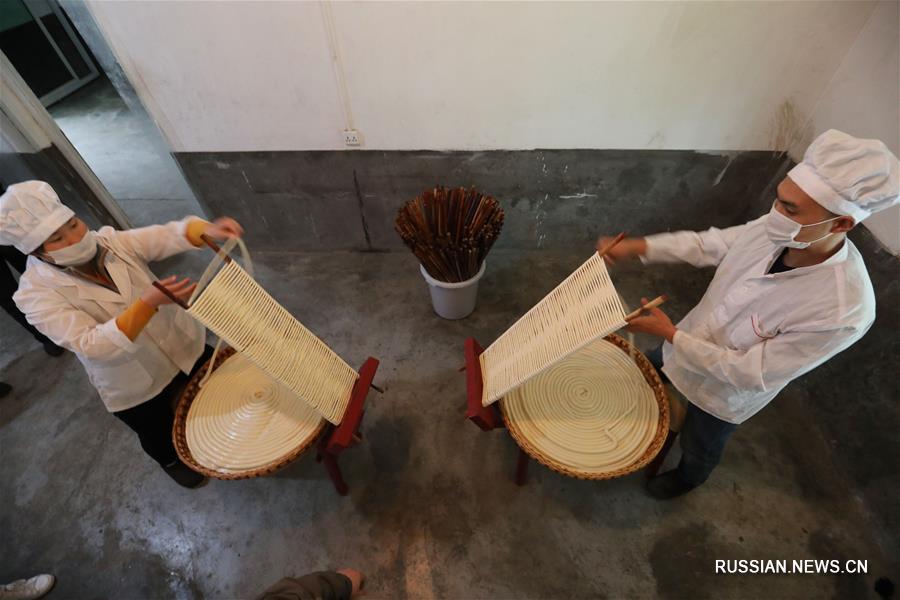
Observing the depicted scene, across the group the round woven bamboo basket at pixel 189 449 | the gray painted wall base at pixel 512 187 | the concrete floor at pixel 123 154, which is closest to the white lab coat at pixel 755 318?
the gray painted wall base at pixel 512 187

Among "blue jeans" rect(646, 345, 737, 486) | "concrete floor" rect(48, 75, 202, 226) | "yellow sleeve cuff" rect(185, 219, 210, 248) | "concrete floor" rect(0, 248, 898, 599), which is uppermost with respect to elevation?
"yellow sleeve cuff" rect(185, 219, 210, 248)

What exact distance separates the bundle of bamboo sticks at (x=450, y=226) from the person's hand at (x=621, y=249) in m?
0.75

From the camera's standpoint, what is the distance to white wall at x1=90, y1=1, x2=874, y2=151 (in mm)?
2076

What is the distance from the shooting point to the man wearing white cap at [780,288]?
1.20 metres

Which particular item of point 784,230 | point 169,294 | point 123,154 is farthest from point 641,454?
point 123,154

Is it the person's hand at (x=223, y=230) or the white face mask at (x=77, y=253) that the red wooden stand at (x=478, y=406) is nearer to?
the person's hand at (x=223, y=230)

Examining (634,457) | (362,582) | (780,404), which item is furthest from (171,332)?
(780,404)

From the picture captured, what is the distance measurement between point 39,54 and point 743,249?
24.0 feet

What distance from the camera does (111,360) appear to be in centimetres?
157

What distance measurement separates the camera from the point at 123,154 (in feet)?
14.4

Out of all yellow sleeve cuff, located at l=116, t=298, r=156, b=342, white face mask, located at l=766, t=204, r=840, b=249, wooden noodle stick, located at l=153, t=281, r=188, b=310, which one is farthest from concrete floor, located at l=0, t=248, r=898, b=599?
white face mask, located at l=766, t=204, r=840, b=249

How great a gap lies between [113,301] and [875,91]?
11.5 ft

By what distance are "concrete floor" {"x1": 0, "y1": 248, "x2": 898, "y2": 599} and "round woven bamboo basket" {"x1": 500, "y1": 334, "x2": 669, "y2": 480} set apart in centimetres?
65

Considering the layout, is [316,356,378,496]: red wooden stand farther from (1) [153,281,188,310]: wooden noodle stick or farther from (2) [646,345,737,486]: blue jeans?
(2) [646,345,737,486]: blue jeans
